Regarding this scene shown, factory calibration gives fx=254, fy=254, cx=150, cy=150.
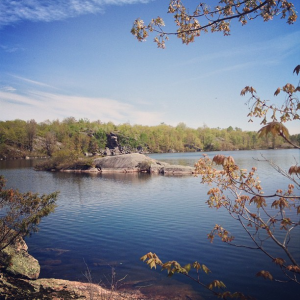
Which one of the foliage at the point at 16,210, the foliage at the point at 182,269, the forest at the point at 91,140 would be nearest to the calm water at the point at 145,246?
the foliage at the point at 16,210

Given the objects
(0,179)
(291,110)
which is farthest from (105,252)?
(291,110)

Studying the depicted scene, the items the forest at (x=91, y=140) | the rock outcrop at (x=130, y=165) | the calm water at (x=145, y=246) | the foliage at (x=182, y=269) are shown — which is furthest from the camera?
the forest at (x=91, y=140)

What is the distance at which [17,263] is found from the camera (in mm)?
7934

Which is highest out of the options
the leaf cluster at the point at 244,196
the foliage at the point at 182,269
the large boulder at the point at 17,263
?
the leaf cluster at the point at 244,196

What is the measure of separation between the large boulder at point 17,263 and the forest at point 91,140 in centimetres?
4163

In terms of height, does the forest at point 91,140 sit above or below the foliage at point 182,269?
above

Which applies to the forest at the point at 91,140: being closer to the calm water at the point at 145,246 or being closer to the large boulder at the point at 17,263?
the calm water at the point at 145,246

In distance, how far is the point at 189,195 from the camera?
849 inches

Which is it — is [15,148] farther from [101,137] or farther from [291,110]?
[291,110]

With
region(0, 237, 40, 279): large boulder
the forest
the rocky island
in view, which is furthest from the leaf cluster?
the forest

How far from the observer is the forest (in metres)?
98.3

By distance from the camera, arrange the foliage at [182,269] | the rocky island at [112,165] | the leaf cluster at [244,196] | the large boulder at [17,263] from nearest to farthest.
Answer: the leaf cluster at [244,196]
the foliage at [182,269]
the large boulder at [17,263]
the rocky island at [112,165]

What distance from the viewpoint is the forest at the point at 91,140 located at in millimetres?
98312

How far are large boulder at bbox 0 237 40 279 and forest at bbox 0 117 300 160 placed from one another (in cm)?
4163
